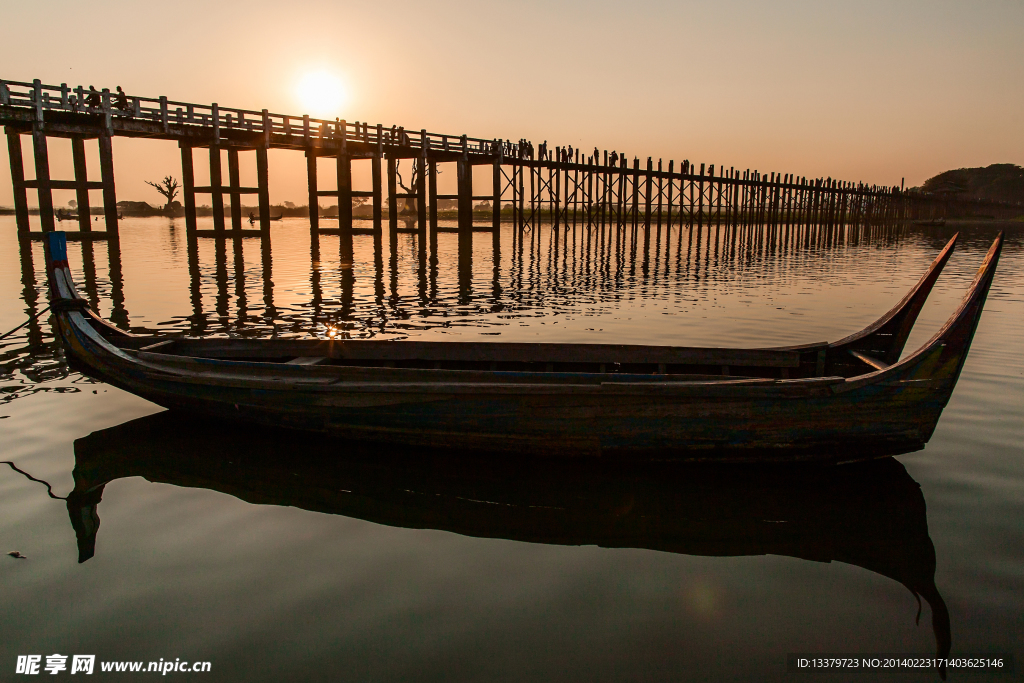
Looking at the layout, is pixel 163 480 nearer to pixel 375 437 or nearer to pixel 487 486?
pixel 375 437

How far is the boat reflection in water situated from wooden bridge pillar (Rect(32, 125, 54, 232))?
18.2 metres

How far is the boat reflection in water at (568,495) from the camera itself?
4.30 metres

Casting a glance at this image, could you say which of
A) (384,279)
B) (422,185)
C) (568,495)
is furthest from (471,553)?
(422,185)

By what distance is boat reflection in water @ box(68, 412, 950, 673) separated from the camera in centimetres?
430

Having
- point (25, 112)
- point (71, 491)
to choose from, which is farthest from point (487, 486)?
point (25, 112)

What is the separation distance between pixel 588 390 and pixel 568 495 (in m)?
0.83

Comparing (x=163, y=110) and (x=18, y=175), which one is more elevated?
(x=163, y=110)

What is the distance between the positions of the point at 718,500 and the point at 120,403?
6351 millimetres

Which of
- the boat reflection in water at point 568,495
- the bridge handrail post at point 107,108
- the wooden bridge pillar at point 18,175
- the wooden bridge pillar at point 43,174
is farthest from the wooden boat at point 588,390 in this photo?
the wooden bridge pillar at point 18,175

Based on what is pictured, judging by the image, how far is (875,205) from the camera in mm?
88938

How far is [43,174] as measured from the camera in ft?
67.2

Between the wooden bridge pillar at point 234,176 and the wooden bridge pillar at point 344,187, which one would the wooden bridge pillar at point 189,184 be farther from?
the wooden bridge pillar at point 344,187

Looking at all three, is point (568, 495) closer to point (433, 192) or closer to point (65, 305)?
point (65, 305)

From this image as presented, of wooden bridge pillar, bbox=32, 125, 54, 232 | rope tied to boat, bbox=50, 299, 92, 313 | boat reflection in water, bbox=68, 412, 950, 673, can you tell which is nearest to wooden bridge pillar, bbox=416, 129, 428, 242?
wooden bridge pillar, bbox=32, 125, 54, 232
